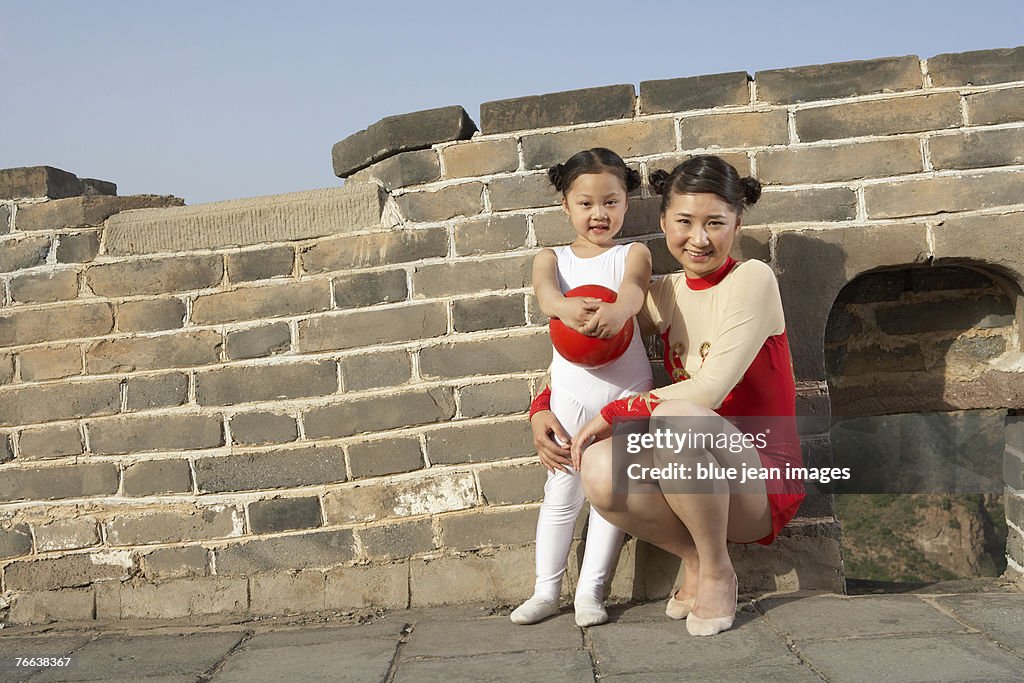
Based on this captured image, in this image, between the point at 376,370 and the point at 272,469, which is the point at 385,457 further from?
the point at 272,469

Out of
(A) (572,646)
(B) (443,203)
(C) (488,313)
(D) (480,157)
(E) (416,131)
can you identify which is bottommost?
(A) (572,646)

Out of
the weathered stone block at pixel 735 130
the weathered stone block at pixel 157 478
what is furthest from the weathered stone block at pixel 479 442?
the weathered stone block at pixel 735 130

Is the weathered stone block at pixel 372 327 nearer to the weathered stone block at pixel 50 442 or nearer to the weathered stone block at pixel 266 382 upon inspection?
the weathered stone block at pixel 266 382

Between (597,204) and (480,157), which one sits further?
(480,157)

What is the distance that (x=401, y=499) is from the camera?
11.5ft

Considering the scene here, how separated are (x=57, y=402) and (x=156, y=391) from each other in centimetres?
41

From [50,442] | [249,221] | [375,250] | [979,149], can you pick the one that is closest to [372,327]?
[375,250]

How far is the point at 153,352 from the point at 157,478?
492 millimetres

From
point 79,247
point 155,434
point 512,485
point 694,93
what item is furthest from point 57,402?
point 694,93

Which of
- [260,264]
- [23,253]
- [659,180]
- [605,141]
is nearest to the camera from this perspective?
[659,180]

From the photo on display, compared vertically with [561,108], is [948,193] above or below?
below

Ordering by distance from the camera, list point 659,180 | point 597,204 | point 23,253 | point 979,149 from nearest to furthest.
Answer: point 597,204 < point 659,180 < point 979,149 < point 23,253

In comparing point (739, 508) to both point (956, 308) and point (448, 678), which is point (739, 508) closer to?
point (448, 678)

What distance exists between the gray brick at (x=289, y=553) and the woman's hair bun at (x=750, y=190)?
6.28ft
